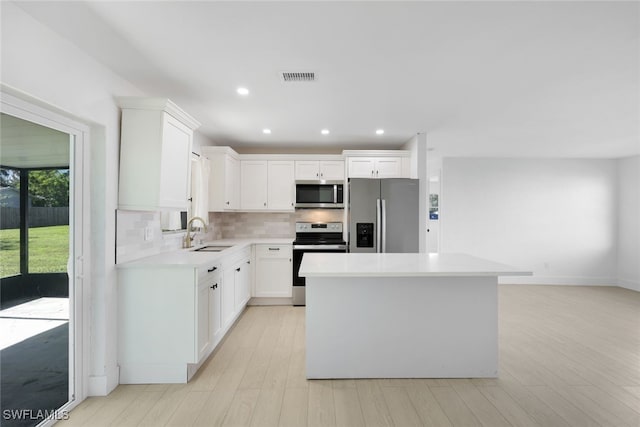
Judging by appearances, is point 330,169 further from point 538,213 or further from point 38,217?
point 538,213

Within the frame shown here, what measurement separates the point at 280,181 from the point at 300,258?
4.07ft

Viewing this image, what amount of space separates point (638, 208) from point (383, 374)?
21.0 feet

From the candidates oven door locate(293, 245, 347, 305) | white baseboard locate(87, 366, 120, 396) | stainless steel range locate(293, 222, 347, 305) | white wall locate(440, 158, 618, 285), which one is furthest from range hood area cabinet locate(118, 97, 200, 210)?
white wall locate(440, 158, 618, 285)

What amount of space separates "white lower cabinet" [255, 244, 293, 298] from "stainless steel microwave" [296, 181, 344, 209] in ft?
2.54

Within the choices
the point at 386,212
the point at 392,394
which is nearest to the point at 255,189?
the point at 386,212

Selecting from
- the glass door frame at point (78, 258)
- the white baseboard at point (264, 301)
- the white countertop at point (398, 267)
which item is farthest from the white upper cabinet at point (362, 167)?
the glass door frame at point (78, 258)

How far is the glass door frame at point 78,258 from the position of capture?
7.08 ft

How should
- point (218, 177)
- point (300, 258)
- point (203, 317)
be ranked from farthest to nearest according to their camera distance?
point (300, 258) → point (218, 177) → point (203, 317)

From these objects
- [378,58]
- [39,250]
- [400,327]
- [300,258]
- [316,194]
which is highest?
[378,58]

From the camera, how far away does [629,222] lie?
19.4 feet

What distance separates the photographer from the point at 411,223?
428cm

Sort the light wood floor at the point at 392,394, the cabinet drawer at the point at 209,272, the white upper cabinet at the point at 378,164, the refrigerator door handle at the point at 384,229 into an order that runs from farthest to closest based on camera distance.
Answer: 1. the white upper cabinet at the point at 378,164
2. the refrigerator door handle at the point at 384,229
3. the cabinet drawer at the point at 209,272
4. the light wood floor at the point at 392,394

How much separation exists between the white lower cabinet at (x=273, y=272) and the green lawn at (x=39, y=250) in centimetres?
254

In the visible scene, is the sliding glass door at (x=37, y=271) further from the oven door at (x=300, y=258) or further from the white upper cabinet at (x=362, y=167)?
the white upper cabinet at (x=362, y=167)
